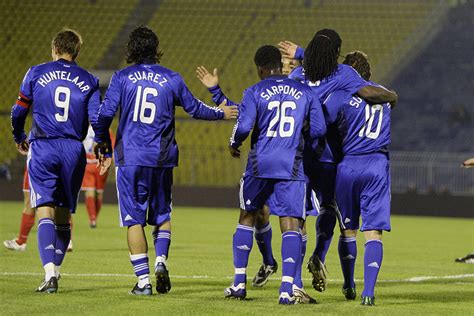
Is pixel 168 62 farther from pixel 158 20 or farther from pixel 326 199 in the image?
pixel 326 199

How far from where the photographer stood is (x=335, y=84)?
9.52 metres

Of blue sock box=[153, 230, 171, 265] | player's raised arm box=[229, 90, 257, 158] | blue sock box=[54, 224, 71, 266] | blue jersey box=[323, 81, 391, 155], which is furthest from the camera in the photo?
blue sock box=[54, 224, 71, 266]

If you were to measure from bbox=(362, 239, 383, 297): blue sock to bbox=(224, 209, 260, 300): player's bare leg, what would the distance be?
1006 millimetres

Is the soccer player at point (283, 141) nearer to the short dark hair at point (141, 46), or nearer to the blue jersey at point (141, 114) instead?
the blue jersey at point (141, 114)

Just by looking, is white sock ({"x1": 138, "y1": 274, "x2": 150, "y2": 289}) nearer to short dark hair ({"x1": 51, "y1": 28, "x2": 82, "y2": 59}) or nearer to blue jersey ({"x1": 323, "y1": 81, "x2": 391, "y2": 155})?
Answer: blue jersey ({"x1": 323, "y1": 81, "x2": 391, "y2": 155})

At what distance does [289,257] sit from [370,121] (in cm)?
135

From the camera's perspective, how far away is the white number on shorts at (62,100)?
9.91 meters

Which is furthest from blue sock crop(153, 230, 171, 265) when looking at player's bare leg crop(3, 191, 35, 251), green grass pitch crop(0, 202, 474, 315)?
player's bare leg crop(3, 191, 35, 251)

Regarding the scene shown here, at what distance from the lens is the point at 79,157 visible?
9984 millimetres

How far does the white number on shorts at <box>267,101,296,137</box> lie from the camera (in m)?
9.23

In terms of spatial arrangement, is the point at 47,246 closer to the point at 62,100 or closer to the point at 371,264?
the point at 62,100

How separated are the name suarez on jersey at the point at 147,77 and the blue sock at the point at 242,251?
4.73 feet

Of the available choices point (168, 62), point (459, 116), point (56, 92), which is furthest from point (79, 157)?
point (168, 62)

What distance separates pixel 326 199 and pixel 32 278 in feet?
10.1
